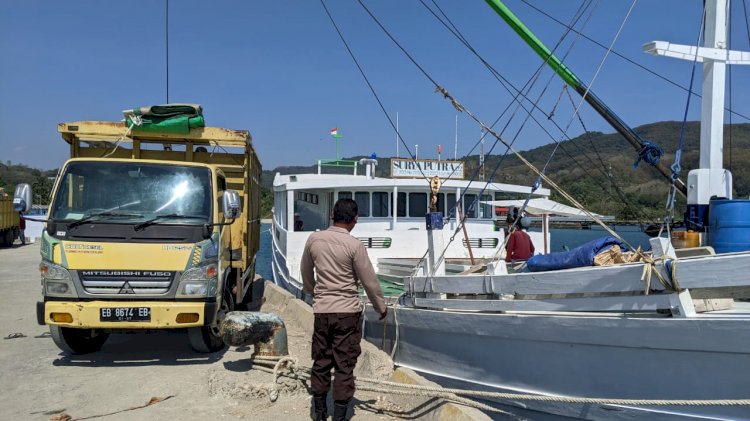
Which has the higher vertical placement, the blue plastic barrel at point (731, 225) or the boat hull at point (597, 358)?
the blue plastic barrel at point (731, 225)

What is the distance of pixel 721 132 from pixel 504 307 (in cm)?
324

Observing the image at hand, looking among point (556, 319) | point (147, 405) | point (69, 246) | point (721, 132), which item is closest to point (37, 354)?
point (69, 246)

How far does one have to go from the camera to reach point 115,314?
5.83 metres

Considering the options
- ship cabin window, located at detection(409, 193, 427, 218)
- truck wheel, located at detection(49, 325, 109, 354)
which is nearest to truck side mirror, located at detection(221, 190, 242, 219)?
truck wheel, located at detection(49, 325, 109, 354)

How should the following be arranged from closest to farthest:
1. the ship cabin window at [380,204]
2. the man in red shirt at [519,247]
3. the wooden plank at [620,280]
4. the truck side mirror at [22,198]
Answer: the wooden plank at [620,280], the truck side mirror at [22,198], the man in red shirt at [519,247], the ship cabin window at [380,204]

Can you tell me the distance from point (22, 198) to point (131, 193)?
1178mm

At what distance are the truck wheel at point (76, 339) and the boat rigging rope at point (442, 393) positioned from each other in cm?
239

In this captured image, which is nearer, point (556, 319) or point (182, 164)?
point (556, 319)

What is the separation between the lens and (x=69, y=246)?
5898mm

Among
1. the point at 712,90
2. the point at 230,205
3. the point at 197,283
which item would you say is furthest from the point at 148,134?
the point at 712,90

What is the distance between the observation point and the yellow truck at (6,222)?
25750 millimetres

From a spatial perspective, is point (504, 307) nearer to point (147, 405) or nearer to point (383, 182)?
point (147, 405)

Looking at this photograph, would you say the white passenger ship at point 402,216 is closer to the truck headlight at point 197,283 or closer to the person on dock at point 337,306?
the truck headlight at point 197,283

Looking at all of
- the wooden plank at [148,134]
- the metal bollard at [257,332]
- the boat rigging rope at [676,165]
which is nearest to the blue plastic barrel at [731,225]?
the boat rigging rope at [676,165]
